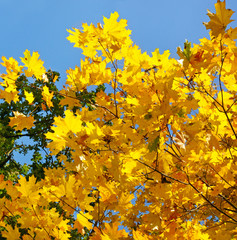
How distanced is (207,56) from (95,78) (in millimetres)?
1004

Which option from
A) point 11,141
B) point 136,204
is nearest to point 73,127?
point 136,204

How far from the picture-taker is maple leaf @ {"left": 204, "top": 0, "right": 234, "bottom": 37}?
4.68 ft

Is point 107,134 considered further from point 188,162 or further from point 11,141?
point 11,141

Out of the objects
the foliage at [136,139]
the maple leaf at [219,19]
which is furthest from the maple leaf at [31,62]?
the maple leaf at [219,19]

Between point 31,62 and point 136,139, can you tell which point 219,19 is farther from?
point 31,62

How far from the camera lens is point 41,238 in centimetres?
193

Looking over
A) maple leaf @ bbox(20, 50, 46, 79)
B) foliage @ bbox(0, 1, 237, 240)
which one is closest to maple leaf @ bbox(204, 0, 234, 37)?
foliage @ bbox(0, 1, 237, 240)

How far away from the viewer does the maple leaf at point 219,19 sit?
1.43 m

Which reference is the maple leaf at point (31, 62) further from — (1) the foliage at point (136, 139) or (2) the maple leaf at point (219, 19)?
(2) the maple leaf at point (219, 19)

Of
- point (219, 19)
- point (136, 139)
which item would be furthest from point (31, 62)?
point (219, 19)

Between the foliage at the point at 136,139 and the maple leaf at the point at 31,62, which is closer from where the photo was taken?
the foliage at the point at 136,139

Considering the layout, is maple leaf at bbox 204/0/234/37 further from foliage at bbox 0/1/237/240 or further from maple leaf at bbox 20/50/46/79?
maple leaf at bbox 20/50/46/79

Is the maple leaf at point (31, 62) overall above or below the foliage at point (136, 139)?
above

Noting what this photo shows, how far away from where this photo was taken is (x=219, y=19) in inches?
57.5
